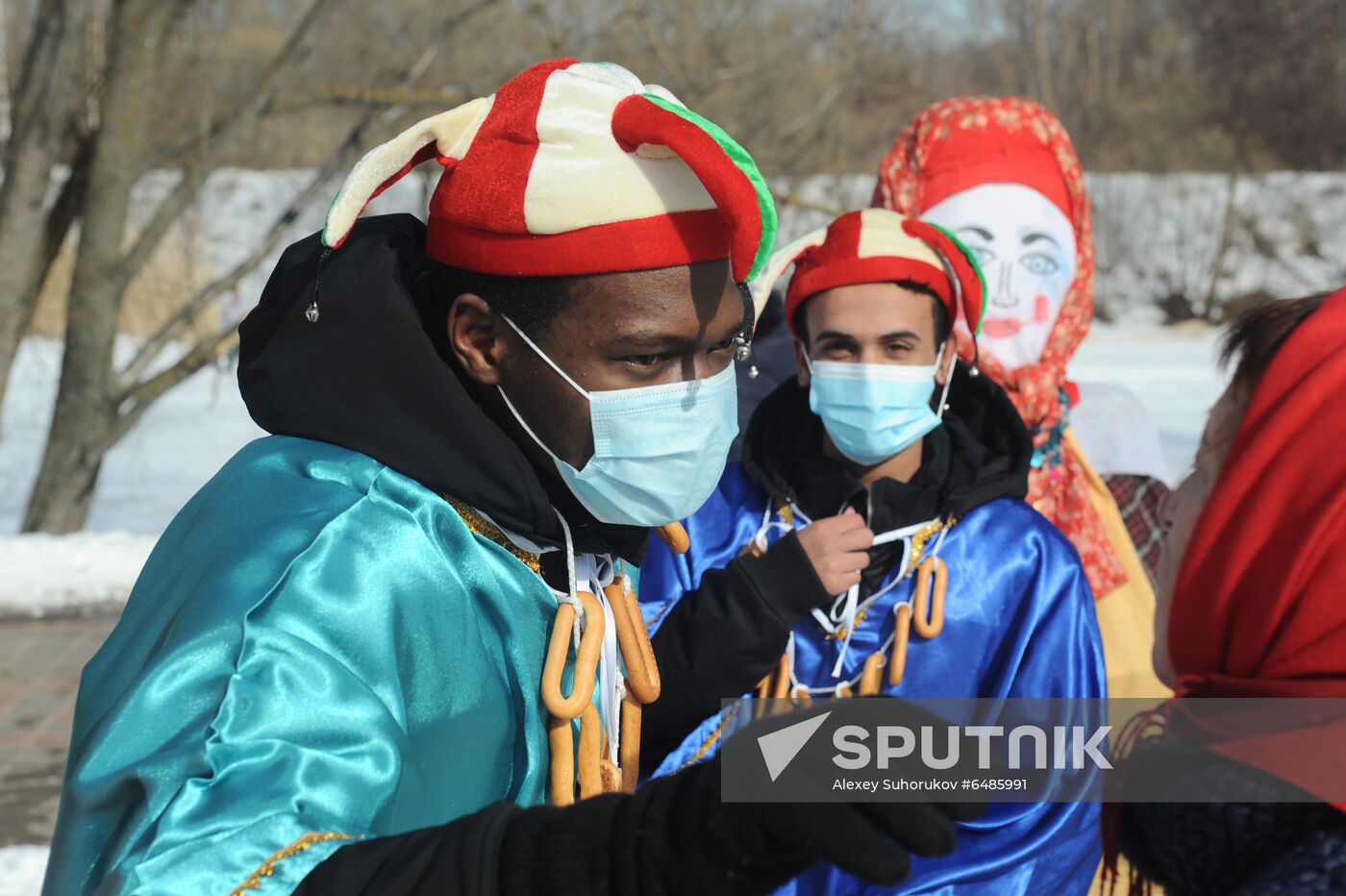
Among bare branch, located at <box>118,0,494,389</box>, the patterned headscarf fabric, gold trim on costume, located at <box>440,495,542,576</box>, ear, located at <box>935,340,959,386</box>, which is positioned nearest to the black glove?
gold trim on costume, located at <box>440,495,542,576</box>

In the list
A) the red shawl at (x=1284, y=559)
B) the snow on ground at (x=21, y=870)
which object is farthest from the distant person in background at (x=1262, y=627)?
the snow on ground at (x=21, y=870)

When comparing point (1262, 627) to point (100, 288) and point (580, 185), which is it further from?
point (100, 288)

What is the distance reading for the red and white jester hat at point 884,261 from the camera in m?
2.84

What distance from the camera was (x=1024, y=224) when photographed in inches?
145

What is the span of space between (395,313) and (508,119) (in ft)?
0.87

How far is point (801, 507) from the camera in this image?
2.83m

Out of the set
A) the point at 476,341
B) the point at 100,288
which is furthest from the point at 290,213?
the point at 476,341

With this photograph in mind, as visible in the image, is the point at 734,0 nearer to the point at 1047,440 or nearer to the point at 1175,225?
the point at 1047,440

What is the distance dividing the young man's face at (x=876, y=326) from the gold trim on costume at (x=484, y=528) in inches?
51.9

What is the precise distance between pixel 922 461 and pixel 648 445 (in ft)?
4.35

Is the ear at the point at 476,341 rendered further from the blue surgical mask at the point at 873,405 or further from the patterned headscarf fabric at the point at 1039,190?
the patterned headscarf fabric at the point at 1039,190

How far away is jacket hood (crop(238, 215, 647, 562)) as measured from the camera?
1.55m

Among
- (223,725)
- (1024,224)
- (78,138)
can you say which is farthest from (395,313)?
(78,138)

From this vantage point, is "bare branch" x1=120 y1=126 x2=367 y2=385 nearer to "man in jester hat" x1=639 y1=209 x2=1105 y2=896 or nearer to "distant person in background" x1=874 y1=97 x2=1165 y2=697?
"distant person in background" x1=874 y1=97 x2=1165 y2=697
